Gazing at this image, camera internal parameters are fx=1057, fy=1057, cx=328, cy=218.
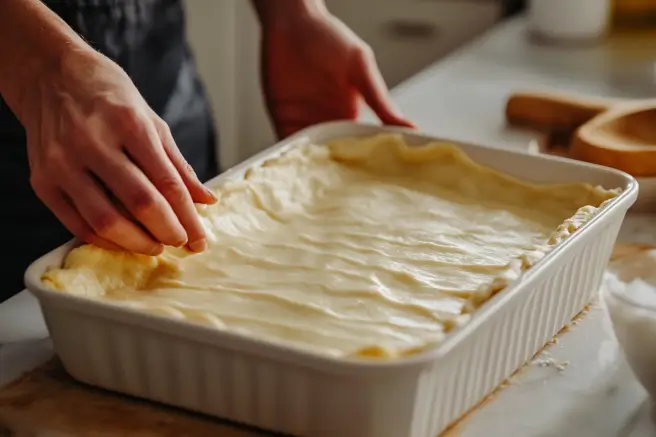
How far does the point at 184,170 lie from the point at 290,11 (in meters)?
0.47

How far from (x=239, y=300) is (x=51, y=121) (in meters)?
0.20

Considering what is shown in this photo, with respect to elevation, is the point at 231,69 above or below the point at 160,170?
below

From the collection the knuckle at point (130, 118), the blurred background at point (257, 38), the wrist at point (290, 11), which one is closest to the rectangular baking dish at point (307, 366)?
the knuckle at point (130, 118)

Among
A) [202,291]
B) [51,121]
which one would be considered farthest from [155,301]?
[51,121]

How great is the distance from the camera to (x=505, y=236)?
37.4 inches

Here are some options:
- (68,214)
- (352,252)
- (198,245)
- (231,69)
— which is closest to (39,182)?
(68,214)

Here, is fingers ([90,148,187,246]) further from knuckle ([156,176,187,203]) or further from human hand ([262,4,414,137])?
human hand ([262,4,414,137])

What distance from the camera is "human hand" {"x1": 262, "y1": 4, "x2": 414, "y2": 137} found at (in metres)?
1.22

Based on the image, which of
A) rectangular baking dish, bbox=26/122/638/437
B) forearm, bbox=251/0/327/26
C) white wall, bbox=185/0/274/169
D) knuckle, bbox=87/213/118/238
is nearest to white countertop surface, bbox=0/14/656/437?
rectangular baking dish, bbox=26/122/638/437

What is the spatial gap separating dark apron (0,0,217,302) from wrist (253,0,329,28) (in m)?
0.13

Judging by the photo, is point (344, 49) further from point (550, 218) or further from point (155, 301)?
point (155, 301)

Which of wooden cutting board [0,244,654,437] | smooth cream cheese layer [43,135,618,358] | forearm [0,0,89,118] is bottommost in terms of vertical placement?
wooden cutting board [0,244,654,437]

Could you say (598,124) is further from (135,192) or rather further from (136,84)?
(135,192)

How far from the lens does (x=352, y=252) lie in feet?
2.99
